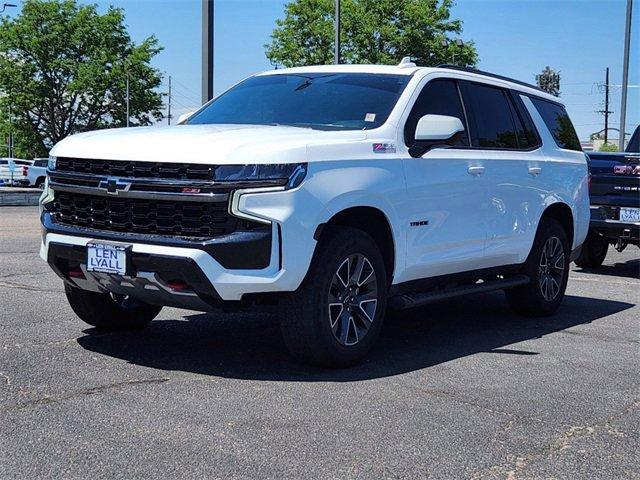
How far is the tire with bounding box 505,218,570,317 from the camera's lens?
7375 mm

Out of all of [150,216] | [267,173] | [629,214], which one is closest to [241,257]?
[267,173]

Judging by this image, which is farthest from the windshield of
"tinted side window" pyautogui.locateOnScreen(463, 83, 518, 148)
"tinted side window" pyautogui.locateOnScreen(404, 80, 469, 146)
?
"tinted side window" pyautogui.locateOnScreen(463, 83, 518, 148)

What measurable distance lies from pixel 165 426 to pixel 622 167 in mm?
7986

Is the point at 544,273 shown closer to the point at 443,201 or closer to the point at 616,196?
the point at 443,201

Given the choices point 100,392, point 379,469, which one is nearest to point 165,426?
point 100,392

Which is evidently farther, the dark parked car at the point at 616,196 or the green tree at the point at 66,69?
the green tree at the point at 66,69

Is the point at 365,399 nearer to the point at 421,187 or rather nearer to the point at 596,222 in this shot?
the point at 421,187

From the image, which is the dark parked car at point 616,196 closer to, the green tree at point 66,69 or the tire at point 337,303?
the tire at point 337,303

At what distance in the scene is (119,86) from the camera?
176 feet

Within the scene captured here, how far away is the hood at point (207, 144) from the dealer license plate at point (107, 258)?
1.69ft

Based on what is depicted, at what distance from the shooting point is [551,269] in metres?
7.63

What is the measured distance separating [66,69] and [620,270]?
153 ft

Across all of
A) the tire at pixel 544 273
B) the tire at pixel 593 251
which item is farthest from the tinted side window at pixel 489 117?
the tire at pixel 593 251

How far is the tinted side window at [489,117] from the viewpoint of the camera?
6648mm
